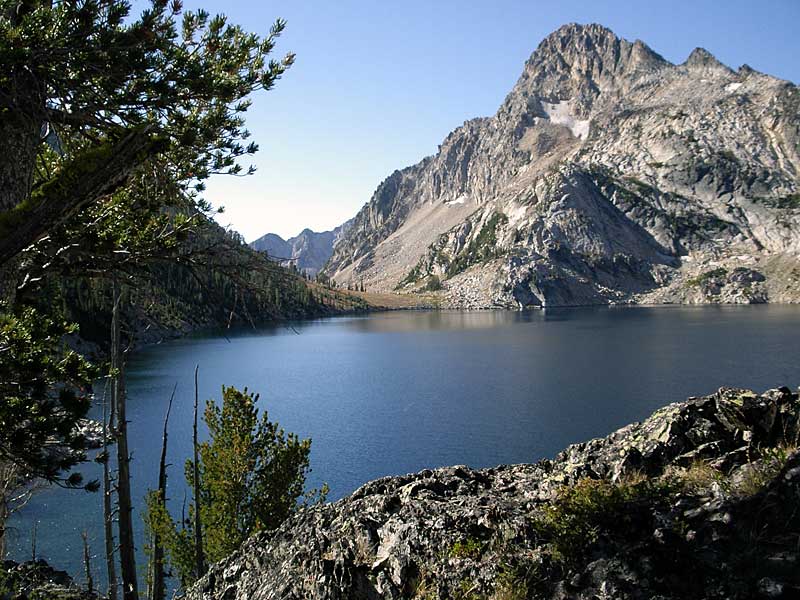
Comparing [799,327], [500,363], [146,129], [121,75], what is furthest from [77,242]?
[799,327]

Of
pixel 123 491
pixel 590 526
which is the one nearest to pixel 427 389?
pixel 123 491

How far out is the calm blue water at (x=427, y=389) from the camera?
44031 mm

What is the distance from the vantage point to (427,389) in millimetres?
76500

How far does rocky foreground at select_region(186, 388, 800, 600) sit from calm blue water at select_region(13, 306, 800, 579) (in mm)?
5404

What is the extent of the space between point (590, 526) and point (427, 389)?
67.9m

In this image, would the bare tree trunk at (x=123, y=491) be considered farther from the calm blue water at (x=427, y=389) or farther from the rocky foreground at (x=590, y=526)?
the calm blue water at (x=427, y=389)

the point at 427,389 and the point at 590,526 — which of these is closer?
the point at 590,526

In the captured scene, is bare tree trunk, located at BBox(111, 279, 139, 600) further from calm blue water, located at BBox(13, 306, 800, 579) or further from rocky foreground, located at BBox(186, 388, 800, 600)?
calm blue water, located at BBox(13, 306, 800, 579)

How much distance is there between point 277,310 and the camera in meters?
9.67

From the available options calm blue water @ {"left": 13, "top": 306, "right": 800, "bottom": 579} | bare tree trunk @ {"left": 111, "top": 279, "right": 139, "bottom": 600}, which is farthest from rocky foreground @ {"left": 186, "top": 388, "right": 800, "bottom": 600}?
bare tree trunk @ {"left": 111, "top": 279, "right": 139, "bottom": 600}

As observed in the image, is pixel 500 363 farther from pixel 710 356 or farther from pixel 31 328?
pixel 31 328

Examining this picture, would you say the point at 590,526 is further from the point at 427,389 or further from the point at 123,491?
the point at 427,389

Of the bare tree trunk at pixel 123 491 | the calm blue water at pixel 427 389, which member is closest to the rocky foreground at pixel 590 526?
the calm blue water at pixel 427 389

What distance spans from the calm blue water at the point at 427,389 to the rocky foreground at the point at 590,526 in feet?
17.7
